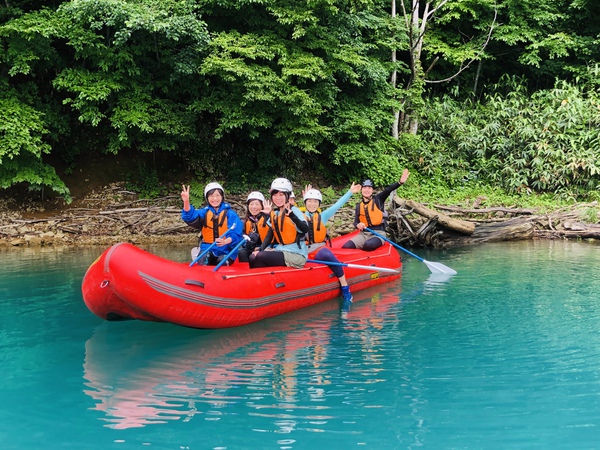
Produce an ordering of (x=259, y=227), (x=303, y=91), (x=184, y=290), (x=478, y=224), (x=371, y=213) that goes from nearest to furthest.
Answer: (x=184, y=290) < (x=259, y=227) < (x=371, y=213) < (x=478, y=224) < (x=303, y=91)

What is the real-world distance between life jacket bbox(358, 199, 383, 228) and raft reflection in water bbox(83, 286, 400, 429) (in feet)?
7.75

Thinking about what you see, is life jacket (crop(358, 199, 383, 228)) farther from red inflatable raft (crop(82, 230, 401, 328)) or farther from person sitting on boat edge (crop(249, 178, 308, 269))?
red inflatable raft (crop(82, 230, 401, 328))

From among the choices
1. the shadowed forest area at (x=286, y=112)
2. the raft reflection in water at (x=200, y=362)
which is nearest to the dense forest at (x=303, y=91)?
the shadowed forest area at (x=286, y=112)

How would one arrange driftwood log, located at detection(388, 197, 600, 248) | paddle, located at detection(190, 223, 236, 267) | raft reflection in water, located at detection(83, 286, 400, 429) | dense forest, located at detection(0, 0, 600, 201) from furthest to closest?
dense forest, located at detection(0, 0, 600, 201) → driftwood log, located at detection(388, 197, 600, 248) → paddle, located at detection(190, 223, 236, 267) → raft reflection in water, located at detection(83, 286, 400, 429)

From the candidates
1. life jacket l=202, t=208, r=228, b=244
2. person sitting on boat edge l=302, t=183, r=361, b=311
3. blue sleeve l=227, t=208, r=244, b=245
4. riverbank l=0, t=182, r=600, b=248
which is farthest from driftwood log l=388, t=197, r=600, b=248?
life jacket l=202, t=208, r=228, b=244

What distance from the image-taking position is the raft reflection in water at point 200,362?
13.1ft

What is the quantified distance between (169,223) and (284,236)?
669 cm

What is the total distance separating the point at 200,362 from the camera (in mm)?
4898

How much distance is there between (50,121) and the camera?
42.2 feet

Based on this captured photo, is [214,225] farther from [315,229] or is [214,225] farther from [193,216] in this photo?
[315,229]

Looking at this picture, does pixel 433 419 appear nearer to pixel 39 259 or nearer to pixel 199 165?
pixel 39 259

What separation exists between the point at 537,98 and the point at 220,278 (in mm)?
14162

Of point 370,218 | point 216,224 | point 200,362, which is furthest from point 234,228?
point 370,218

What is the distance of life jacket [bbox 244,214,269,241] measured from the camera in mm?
7066
